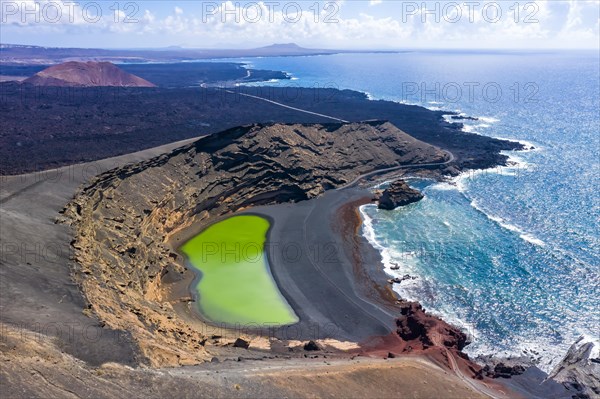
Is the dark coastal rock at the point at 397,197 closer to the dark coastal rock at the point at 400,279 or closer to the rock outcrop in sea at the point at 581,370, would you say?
the dark coastal rock at the point at 400,279

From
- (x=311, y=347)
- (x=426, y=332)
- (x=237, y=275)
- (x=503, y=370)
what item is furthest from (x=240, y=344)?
(x=503, y=370)

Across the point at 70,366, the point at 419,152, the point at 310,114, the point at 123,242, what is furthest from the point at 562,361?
the point at 310,114

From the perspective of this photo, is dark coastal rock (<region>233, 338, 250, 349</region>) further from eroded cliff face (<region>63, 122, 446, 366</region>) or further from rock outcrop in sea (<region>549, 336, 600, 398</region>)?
rock outcrop in sea (<region>549, 336, 600, 398</region>)

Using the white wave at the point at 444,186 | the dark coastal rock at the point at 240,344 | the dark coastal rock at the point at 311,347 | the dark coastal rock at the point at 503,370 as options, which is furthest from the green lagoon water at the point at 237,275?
the white wave at the point at 444,186

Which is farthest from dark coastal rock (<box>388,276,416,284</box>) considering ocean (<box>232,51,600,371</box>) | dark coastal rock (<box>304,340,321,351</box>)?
dark coastal rock (<box>304,340,321,351</box>)

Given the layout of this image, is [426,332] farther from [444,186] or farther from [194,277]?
[444,186]

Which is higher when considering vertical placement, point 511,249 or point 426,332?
point 511,249

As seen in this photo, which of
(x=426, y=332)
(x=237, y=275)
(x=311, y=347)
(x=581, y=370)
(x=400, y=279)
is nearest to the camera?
(x=581, y=370)

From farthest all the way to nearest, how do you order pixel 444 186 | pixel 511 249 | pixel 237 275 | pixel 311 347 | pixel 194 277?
pixel 444 186
pixel 511 249
pixel 237 275
pixel 194 277
pixel 311 347
